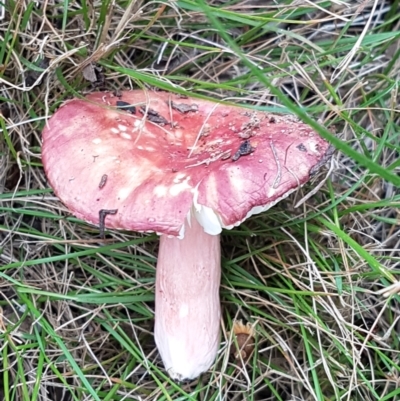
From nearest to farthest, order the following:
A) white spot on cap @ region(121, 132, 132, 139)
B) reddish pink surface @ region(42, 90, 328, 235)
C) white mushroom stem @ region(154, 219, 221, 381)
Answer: reddish pink surface @ region(42, 90, 328, 235), white spot on cap @ region(121, 132, 132, 139), white mushroom stem @ region(154, 219, 221, 381)

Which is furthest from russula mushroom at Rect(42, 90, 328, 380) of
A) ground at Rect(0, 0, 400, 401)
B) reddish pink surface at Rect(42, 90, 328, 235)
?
ground at Rect(0, 0, 400, 401)

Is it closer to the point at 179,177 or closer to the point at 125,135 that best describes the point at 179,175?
the point at 179,177

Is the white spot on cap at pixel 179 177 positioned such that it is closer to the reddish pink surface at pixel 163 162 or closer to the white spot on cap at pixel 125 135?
the reddish pink surface at pixel 163 162

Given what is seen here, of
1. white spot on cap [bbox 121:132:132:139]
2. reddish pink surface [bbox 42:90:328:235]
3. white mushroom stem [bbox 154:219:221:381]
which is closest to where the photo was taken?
reddish pink surface [bbox 42:90:328:235]

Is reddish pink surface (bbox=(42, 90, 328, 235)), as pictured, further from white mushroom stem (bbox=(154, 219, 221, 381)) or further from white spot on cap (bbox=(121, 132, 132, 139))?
white mushroom stem (bbox=(154, 219, 221, 381))

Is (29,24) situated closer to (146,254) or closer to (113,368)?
(146,254)

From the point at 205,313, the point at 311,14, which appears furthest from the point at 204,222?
the point at 311,14
